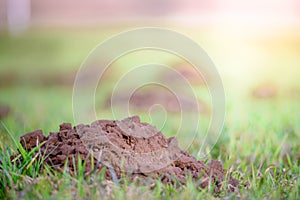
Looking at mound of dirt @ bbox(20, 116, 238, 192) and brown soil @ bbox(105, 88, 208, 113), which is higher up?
mound of dirt @ bbox(20, 116, 238, 192)

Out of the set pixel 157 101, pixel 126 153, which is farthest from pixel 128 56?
pixel 126 153

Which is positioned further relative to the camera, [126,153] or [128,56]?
[128,56]

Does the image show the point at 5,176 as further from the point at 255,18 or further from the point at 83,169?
the point at 255,18

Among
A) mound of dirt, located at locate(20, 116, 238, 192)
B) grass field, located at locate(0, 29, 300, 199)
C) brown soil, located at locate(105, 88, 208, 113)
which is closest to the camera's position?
grass field, located at locate(0, 29, 300, 199)

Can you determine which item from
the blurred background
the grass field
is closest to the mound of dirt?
the grass field

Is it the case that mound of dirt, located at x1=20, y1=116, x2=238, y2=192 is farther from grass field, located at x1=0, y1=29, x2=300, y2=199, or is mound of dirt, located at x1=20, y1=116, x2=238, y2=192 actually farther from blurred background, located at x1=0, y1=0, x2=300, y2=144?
blurred background, located at x1=0, y1=0, x2=300, y2=144

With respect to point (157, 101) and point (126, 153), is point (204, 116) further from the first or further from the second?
point (126, 153)

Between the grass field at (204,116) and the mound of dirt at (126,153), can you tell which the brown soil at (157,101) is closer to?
the grass field at (204,116)

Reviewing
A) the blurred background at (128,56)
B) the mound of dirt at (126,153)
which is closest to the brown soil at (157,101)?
the blurred background at (128,56)
